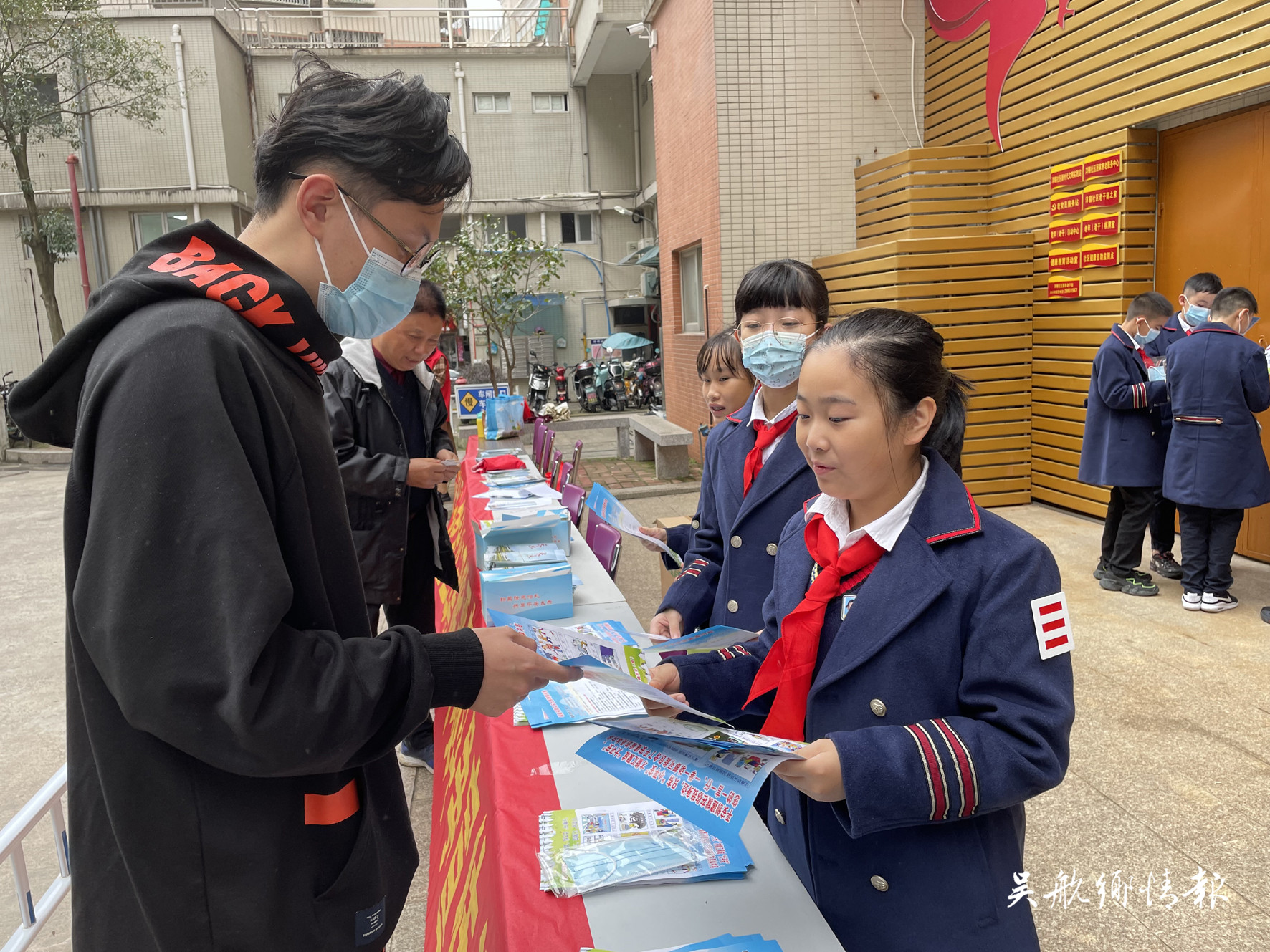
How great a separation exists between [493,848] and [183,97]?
23263mm

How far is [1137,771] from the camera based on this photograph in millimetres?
3248

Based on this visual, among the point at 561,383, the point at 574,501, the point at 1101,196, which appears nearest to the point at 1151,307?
the point at 1101,196

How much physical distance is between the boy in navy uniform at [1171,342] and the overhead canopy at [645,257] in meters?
14.6

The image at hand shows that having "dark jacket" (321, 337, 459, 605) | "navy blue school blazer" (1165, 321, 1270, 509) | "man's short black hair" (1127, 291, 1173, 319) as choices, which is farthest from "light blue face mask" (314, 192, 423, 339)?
"man's short black hair" (1127, 291, 1173, 319)

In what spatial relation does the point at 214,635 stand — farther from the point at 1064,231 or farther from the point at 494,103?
the point at 494,103

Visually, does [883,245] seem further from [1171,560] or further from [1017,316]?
[1171,560]

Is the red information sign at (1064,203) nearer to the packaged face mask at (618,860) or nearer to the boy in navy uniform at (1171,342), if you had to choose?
the boy in navy uniform at (1171,342)

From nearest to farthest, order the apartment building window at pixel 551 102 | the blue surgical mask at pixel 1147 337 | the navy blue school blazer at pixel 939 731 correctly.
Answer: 1. the navy blue school blazer at pixel 939 731
2. the blue surgical mask at pixel 1147 337
3. the apartment building window at pixel 551 102

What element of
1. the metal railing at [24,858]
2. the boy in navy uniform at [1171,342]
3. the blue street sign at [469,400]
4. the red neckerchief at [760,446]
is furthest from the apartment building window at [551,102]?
the metal railing at [24,858]

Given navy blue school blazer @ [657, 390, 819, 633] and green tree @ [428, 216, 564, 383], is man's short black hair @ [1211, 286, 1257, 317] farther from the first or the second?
green tree @ [428, 216, 564, 383]

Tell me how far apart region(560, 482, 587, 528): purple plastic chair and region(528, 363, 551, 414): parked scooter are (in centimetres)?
1558

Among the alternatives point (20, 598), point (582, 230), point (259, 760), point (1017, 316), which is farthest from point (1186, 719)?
point (582, 230)

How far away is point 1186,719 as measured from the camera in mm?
3607

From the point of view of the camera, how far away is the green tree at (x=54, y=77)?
51.7 feet
